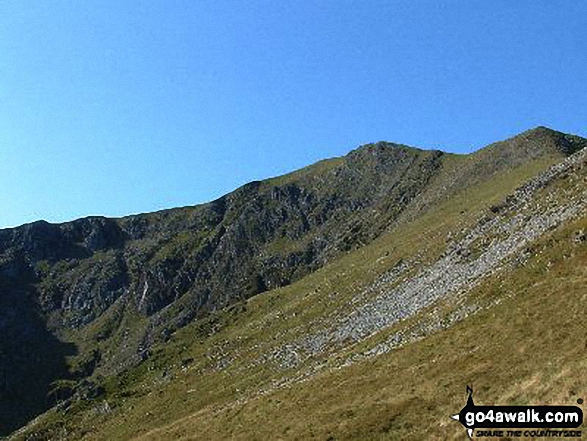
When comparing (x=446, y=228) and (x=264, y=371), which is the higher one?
(x=446, y=228)

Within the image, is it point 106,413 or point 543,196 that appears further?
point 106,413

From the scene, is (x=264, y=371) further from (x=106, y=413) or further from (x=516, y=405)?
(x=516, y=405)

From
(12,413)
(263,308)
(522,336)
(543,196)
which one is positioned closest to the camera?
(522,336)

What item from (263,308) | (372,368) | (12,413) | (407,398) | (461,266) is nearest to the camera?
(407,398)

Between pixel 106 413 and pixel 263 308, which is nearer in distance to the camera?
pixel 106 413

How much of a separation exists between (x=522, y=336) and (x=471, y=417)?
1305 cm

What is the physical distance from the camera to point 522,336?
138 ft

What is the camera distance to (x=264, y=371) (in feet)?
288

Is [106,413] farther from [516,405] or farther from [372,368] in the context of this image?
[516,405]

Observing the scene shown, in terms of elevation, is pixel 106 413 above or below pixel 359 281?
below

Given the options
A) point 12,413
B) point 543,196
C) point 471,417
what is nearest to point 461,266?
point 543,196

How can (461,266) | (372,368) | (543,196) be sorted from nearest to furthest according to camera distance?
(372,368) → (461,266) → (543,196)

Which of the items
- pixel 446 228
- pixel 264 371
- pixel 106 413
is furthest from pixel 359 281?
pixel 106 413

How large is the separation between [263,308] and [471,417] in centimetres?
11131
